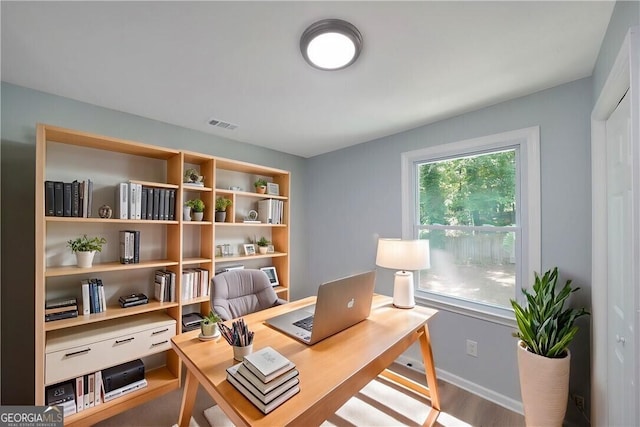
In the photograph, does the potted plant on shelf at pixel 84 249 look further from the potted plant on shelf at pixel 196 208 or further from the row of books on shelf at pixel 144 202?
the potted plant on shelf at pixel 196 208

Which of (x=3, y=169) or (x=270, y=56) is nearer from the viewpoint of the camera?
(x=270, y=56)

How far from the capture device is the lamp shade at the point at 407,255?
1.96 metres

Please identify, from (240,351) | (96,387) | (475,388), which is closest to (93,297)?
(96,387)

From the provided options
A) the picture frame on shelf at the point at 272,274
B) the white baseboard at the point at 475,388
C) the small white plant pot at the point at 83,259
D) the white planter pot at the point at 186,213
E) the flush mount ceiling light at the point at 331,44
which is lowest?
the white baseboard at the point at 475,388

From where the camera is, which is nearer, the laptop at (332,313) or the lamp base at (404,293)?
the laptop at (332,313)

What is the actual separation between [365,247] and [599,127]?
6.72 ft

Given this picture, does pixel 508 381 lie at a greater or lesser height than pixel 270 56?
lesser

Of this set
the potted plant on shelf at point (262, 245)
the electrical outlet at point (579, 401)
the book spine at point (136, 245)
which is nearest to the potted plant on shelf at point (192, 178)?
the book spine at point (136, 245)

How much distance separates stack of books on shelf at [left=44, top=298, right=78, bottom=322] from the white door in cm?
306

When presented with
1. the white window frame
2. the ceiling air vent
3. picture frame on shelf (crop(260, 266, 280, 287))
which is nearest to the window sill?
the white window frame

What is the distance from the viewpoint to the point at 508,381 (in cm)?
201

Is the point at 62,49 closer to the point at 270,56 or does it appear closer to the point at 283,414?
the point at 270,56

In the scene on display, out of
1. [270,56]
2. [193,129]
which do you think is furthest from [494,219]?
[193,129]

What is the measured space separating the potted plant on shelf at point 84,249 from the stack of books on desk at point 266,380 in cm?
155
